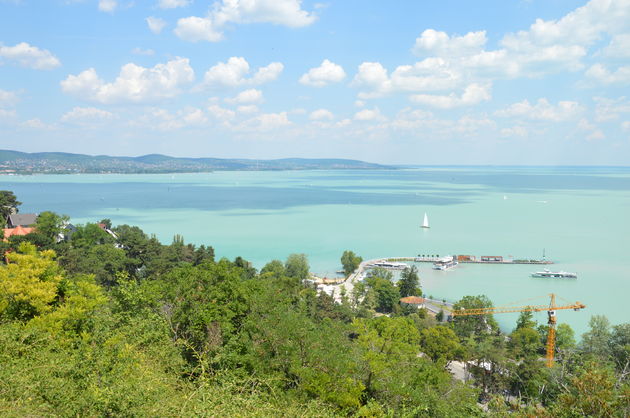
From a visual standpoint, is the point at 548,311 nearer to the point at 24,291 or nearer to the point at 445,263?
the point at 445,263

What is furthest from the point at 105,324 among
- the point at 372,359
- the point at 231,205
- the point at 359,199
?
the point at 359,199

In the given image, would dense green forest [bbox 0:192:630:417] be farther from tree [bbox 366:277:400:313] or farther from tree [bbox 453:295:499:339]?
tree [bbox 366:277:400:313]

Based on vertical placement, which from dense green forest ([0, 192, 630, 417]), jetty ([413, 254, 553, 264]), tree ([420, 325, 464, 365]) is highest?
dense green forest ([0, 192, 630, 417])

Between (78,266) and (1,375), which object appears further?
(78,266)

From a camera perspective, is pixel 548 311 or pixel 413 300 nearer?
pixel 548 311

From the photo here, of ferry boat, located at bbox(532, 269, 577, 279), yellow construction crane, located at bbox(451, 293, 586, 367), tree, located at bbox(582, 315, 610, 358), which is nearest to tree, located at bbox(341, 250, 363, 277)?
yellow construction crane, located at bbox(451, 293, 586, 367)

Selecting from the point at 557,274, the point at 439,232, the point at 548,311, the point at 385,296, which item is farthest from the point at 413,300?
the point at 439,232

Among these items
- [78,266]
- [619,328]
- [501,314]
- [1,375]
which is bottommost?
[501,314]

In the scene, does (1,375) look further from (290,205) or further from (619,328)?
(290,205)

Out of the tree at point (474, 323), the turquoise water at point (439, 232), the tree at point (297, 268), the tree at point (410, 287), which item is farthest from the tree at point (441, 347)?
the tree at point (297, 268)
